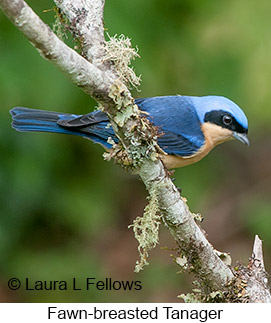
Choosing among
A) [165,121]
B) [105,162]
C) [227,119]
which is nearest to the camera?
[227,119]

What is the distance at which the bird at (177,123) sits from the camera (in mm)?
4332

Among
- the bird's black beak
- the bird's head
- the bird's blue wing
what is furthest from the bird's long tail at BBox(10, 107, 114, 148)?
the bird's black beak

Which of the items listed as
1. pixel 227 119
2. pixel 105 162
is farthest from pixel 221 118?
pixel 105 162

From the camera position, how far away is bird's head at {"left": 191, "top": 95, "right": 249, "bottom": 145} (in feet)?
14.3

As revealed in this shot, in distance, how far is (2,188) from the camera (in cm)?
485

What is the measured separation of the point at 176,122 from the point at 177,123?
1cm

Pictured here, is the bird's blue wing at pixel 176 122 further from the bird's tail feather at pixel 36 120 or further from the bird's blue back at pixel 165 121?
the bird's tail feather at pixel 36 120

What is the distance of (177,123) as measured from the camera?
15.1 feet

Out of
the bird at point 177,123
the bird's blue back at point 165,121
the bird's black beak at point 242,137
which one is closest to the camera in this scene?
the bird's blue back at point 165,121

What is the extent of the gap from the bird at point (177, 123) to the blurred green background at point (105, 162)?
0.16 m

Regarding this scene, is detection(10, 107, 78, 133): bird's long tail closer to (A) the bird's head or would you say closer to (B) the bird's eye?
(A) the bird's head

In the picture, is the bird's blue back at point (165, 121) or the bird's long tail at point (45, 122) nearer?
the bird's blue back at point (165, 121)

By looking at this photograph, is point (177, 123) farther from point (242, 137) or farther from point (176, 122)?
point (242, 137)

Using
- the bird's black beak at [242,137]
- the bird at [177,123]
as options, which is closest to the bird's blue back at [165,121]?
the bird at [177,123]
